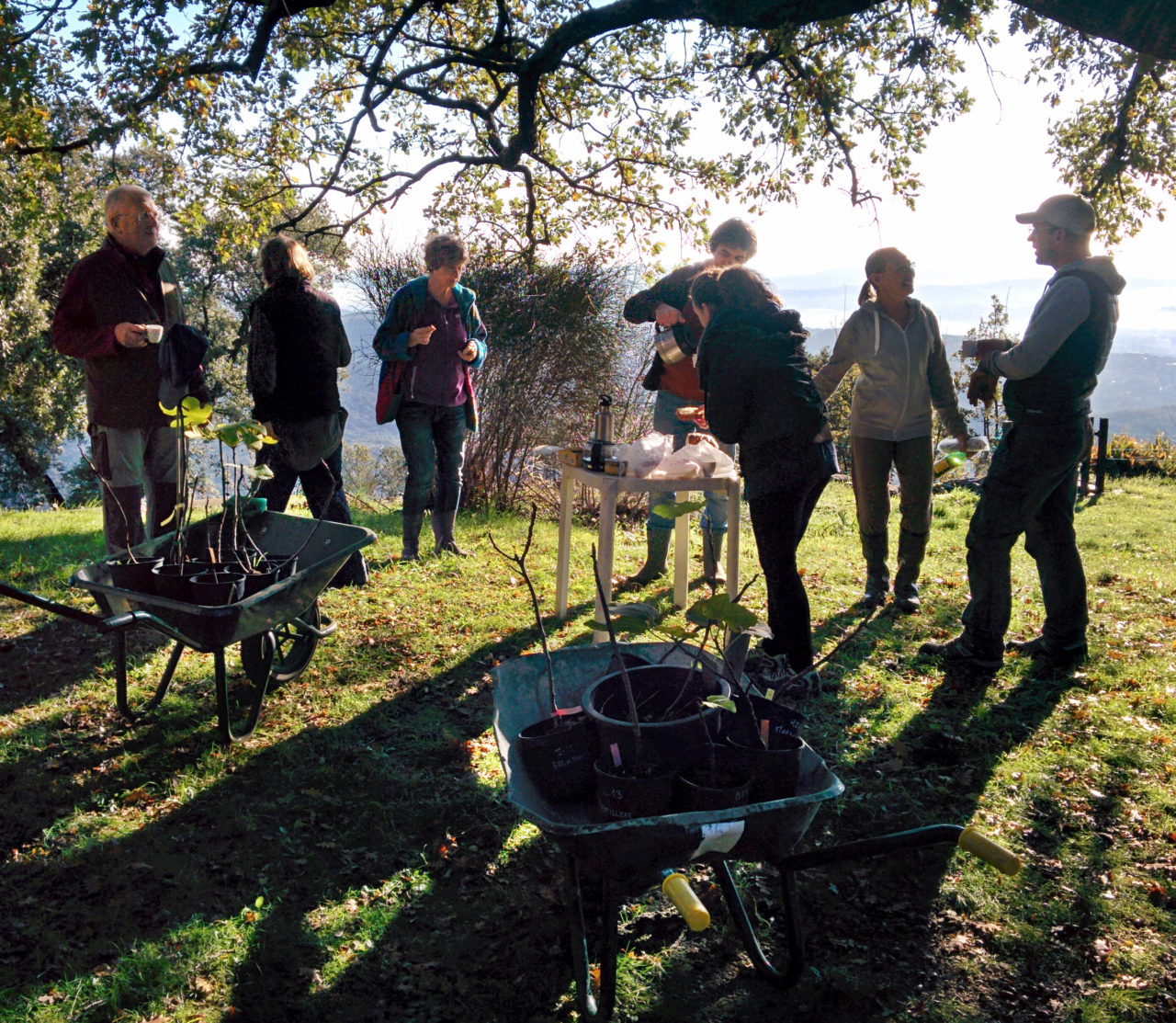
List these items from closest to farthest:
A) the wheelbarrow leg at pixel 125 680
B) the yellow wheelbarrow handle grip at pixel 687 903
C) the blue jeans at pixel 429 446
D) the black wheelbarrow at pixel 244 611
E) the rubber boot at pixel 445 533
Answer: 1. the yellow wheelbarrow handle grip at pixel 687 903
2. the black wheelbarrow at pixel 244 611
3. the wheelbarrow leg at pixel 125 680
4. the blue jeans at pixel 429 446
5. the rubber boot at pixel 445 533

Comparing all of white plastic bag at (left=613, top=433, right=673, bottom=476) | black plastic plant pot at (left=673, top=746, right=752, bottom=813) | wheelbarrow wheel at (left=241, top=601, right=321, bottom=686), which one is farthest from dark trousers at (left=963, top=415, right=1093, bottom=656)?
wheelbarrow wheel at (left=241, top=601, right=321, bottom=686)

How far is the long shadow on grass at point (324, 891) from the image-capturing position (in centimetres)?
217

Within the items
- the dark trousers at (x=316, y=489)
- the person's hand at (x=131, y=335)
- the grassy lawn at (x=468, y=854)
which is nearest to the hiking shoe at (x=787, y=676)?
the grassy lawn at (x=468, y=854)

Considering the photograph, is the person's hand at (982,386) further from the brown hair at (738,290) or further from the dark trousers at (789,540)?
the brown hair at (738,290)

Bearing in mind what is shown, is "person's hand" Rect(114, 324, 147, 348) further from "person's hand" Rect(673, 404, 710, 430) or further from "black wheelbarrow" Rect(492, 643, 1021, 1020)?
"black wheelbarrow" Rect(492, 643, 1021, 1020)

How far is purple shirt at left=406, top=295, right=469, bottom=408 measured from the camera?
5.54 meters

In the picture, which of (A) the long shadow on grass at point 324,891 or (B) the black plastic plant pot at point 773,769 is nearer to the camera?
(B) the black plastic plant pot at point 773,769

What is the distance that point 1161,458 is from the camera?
13.8 meters

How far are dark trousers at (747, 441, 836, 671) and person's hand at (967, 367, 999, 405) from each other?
0.95m

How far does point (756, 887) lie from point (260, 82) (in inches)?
363

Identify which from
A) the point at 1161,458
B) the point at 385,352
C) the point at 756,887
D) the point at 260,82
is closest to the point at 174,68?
the point at 260,82

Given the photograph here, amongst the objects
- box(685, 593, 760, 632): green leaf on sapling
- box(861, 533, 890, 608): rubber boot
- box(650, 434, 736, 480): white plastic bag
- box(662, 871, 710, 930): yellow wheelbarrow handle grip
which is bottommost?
box(861, 533, 890, 608): rubber boot

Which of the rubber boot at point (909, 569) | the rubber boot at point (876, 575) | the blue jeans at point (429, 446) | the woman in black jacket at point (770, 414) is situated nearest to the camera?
the woman in black jacket at point (770, 414)

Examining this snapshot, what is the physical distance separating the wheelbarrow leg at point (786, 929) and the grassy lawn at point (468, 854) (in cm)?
21
